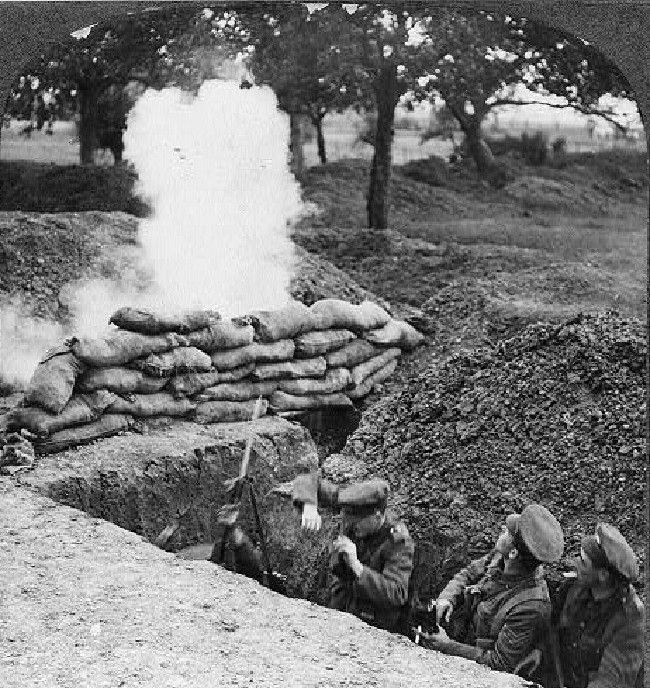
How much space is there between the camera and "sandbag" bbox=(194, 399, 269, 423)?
18.6 ft

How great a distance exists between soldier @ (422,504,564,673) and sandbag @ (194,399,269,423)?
3.53 feet

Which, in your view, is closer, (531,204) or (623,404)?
(623,404)

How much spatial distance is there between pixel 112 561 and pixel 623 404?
2.03 meters

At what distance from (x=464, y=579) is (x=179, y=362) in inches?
56.2

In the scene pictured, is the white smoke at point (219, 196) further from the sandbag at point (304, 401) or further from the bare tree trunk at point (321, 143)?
the sandbag at point (304, 401)

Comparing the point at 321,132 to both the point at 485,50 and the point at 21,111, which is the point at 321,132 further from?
the point at 21,111

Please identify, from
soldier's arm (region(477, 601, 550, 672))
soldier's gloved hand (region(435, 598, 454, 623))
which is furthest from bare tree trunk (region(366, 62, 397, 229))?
soldier's arm (region(477, 601, 550, 672))

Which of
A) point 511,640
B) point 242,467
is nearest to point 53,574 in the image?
point 242,467

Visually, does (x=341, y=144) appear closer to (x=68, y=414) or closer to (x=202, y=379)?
(x=202, y=379)

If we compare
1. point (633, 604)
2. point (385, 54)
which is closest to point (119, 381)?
point (385, 54)

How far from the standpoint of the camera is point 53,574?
555cm

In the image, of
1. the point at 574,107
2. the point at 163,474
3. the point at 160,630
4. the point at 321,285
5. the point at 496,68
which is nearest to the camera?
the point at 160,630

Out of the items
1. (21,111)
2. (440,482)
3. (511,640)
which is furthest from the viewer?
(21,111)

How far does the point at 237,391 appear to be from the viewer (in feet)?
18.6
